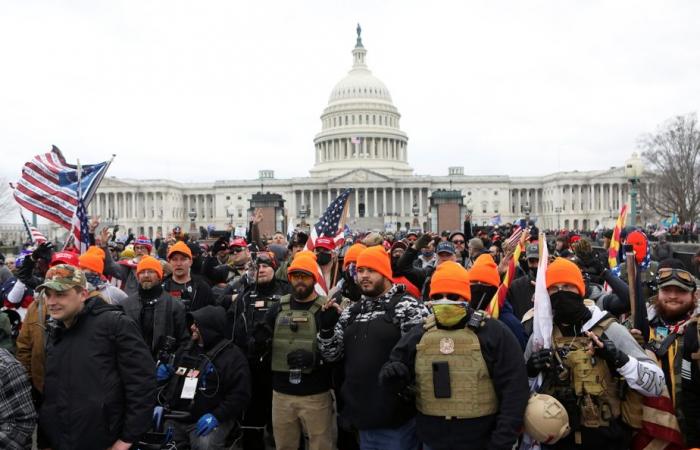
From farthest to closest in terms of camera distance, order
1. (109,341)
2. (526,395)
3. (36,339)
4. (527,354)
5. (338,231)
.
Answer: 1. (338,231)
2. (36,339)
3. (527,354)
4. (109,341)
5. (526,395)

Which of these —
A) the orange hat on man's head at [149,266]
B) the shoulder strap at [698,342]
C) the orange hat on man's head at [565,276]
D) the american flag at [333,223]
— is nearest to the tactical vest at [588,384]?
the orange hat on man's head at [565,276]

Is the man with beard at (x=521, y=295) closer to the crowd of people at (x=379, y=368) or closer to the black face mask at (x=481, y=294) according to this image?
the crowd of people at (x=379, y=368)

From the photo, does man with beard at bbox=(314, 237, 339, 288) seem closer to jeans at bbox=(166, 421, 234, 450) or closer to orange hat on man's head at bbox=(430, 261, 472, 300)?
jeans at bbox=(166, 421, 234, 450)

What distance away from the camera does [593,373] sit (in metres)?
4.36

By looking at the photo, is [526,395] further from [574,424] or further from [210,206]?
[210,206]

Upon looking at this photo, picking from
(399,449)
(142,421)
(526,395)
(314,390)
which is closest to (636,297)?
(526,395)

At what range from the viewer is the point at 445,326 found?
14.3 feet

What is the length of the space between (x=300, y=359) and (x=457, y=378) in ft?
5.37

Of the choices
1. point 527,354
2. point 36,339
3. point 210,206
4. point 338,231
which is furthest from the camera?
point 210,206

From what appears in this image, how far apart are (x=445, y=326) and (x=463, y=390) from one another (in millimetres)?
461

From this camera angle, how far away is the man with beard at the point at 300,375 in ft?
18.5

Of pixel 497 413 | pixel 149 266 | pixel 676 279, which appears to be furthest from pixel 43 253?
pixel 676 279

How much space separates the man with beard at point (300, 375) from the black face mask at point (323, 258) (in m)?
3.25

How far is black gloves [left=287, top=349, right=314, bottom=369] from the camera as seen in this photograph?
17.7 ft
